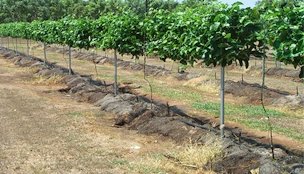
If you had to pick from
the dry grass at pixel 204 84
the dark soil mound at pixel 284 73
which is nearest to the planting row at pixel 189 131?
the dry grass at pixel 204 84

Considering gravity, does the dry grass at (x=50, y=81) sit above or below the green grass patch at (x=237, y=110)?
above

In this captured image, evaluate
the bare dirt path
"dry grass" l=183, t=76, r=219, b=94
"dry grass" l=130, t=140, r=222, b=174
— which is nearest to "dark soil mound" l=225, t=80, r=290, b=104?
"dry grass" l=183, t=76, r=219, b=94

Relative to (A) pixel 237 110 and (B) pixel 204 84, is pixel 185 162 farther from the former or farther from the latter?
(B) pixel 204 84

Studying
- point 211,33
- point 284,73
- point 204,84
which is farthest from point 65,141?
point 284,73

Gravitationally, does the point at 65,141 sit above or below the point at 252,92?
below

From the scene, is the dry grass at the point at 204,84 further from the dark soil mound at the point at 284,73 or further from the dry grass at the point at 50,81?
the dry grass at the point at 50,81

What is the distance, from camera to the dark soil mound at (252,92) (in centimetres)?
1780

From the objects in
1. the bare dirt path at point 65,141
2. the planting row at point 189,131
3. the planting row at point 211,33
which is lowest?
the bare dirt path at point 65,141

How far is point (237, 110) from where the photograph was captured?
15633mm

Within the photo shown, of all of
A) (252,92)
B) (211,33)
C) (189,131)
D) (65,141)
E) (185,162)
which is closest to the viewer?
(185,162)

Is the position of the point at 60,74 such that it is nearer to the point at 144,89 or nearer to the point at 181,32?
the point at 144,89

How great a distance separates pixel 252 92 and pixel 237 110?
3480 mm

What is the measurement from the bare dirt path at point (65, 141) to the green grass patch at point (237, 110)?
3537mm

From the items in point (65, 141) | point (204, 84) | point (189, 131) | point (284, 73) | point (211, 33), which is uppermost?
point (211, 33)
